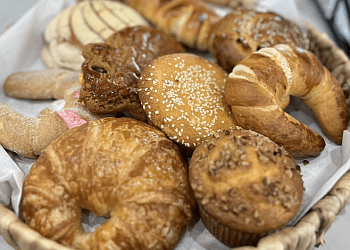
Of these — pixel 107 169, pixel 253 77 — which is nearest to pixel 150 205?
pixel 107 169

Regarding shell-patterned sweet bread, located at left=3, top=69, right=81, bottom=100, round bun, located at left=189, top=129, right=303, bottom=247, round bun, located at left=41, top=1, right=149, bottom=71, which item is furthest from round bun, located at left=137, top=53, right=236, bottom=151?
round bun, located at left=41, top=1, right=149, bottom=71

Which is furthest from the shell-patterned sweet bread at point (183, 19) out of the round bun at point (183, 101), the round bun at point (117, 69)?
the round bun at point (183, 101)

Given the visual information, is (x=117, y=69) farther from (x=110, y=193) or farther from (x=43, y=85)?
(x=110, y=193)

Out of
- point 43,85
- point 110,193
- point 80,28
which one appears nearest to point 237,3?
point 80,28

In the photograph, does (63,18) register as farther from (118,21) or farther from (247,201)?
(247,201)

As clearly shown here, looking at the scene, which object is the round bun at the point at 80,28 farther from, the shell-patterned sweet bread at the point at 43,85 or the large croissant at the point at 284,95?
the large croissant at the point at 284,95

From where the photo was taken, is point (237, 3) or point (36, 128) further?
point (237, 3)

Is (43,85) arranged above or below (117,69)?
below

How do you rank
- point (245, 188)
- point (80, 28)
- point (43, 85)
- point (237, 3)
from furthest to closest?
point (237, 3) < point (80, 28) < point (43, 85) < point (245, 188)

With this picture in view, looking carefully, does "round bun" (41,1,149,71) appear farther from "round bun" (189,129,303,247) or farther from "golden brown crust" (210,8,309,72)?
"round bun" (189,129,303,247)
